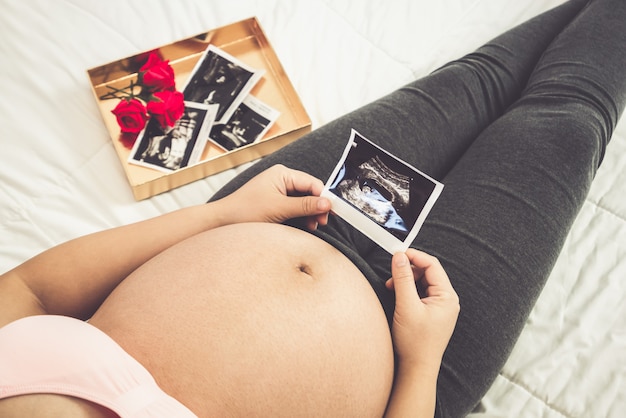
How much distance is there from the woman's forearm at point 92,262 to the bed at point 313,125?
30cm

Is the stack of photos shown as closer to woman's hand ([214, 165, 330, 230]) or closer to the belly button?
woman's hand ([214, 165, 330, 230])

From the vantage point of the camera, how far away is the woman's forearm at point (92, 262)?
843 millimetres

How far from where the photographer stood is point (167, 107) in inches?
49.8

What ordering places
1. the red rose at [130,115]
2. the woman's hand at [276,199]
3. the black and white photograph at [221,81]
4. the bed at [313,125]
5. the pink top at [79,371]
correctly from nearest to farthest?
the pink top at [79,371], the woman's hand at [276,199], the bed at [313,125], the red rose at [130,115], the black and white photograph at [221,81]

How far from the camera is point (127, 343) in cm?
70

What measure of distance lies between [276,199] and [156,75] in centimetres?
65

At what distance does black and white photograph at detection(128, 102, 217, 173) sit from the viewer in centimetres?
126

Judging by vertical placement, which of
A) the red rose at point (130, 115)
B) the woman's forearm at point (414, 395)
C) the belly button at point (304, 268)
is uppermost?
the red rose at point (130, 115)

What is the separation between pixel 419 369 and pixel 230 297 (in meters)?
0.35

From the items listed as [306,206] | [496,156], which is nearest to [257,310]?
[306,206]

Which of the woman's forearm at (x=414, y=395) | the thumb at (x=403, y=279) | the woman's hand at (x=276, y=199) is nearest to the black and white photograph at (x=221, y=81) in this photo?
the woman's hand at (x=276, y=199)

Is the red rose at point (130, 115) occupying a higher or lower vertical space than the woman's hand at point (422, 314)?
higher

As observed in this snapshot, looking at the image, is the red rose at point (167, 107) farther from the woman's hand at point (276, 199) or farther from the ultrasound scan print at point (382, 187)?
the ultrasound scan print at point (382, 187)

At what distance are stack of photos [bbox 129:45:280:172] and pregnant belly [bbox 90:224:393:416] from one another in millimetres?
518
